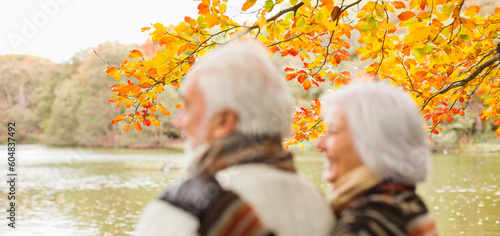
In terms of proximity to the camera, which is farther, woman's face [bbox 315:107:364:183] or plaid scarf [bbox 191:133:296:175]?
woman's face [bbox 315:107:364:183]

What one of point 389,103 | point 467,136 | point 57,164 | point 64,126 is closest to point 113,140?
point 64,126

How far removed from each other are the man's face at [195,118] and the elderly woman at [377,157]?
37 cm

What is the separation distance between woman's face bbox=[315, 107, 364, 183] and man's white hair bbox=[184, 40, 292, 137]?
0.61ft

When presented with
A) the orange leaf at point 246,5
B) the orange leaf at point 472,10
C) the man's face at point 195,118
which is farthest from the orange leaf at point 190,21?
the man's face at point 195,118

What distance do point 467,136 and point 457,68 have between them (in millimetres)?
33971

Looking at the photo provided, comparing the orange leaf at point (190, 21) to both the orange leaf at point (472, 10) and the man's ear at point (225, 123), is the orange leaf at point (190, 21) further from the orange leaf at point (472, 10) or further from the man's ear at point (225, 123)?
the man's ear at point (225, 123)

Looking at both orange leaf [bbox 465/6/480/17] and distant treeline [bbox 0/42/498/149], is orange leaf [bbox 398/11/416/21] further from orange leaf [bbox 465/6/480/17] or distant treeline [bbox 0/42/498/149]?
distant treeline [bbox 0/42/498/149]

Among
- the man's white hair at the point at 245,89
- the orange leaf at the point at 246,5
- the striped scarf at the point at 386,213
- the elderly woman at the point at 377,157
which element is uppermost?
the orange leaf at the point at 246,5

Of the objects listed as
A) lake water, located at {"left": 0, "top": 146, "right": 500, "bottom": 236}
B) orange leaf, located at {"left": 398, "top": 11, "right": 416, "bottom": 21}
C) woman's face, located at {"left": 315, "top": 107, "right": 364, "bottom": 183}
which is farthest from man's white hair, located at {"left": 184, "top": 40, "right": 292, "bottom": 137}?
lake water, located at {"left": 0, "top": 146, "right": 500, "bottom": 236}

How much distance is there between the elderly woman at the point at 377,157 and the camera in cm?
131

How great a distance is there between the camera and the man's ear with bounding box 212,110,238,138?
118 centimetres

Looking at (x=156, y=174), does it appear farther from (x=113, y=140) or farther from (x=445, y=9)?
(x=445, y=9)

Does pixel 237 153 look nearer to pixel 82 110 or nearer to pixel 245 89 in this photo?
pixel 245 89

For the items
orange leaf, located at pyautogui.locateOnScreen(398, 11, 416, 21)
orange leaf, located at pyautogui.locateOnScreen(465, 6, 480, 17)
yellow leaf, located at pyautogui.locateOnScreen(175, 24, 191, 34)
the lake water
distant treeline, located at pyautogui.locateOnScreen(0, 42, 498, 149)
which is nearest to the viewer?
orange leaf, located at pyautogui.locateOnScreen(465, 6, 480, 17)
